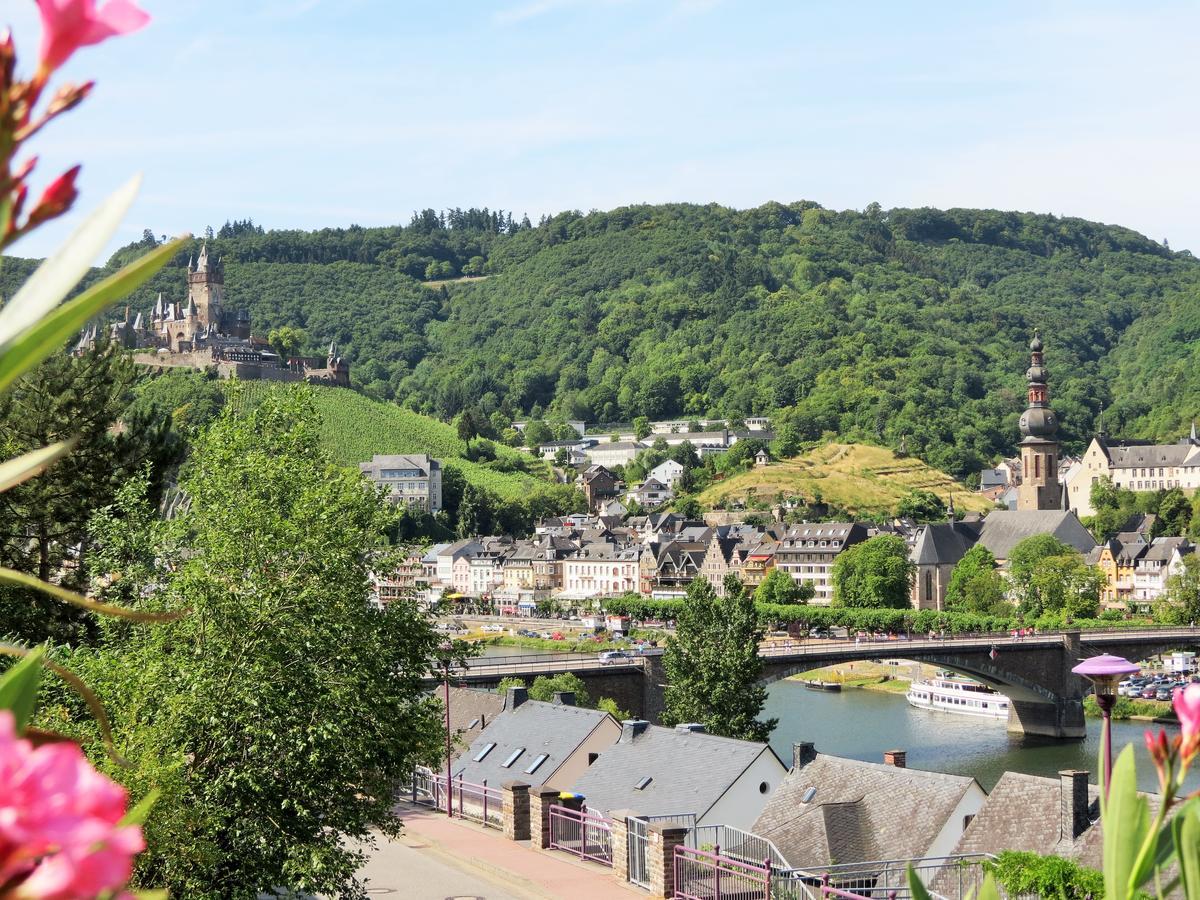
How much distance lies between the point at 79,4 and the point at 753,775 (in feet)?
82.1

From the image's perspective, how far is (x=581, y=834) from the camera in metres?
23.4

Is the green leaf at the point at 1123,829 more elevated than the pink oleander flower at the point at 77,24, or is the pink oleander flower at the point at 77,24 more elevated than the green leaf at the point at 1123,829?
the pink oleander flower at the point at 77,24

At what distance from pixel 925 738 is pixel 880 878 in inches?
1303

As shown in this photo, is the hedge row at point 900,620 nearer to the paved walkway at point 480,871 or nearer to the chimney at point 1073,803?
the paved walkway at point 480,871

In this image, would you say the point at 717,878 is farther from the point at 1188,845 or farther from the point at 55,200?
the point at 55,200

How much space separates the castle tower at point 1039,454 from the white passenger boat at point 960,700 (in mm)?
42525

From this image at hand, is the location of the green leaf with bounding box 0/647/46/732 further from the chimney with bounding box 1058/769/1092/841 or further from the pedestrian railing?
the pedestrian railing

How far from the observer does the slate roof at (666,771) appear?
25078 millimetres

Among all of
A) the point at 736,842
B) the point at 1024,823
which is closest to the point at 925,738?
the point at 736,842

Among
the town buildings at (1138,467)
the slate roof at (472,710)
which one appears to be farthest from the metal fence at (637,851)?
the town buildings at (1138,467)

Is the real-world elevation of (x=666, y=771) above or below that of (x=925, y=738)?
above

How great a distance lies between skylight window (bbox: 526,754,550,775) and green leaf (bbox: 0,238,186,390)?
28.7 m

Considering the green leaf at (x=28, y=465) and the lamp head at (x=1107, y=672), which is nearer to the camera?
the green leaf at (x=28, y=465)

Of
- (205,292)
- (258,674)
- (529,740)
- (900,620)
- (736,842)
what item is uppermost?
(205,292)
